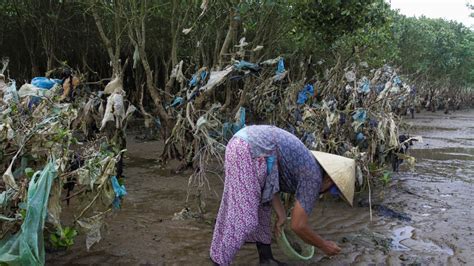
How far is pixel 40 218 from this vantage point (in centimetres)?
280

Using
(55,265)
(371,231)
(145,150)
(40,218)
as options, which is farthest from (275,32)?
(40,218)

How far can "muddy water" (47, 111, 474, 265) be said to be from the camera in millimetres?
4179

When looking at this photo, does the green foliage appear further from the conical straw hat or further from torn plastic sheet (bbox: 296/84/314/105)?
torn plastic sheet (bbox: 296/84/314/105)

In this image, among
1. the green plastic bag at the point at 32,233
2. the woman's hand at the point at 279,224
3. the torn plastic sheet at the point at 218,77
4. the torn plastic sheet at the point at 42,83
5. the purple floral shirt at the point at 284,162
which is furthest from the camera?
the torn plastic sheet at the point at 218,77

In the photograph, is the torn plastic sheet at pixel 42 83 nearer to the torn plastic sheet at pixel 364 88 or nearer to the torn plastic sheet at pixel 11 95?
the torn plastic sheet at pixel 11 95

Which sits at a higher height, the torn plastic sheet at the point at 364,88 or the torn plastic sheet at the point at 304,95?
the torn plastic sheet at the point at 364,88

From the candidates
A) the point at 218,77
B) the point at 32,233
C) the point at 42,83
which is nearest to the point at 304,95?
the point at 218,77

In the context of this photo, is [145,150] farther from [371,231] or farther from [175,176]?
[371,231]

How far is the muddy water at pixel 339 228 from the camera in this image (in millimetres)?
4179

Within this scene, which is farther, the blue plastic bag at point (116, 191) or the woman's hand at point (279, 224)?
the woman's hand at point (279, 224)

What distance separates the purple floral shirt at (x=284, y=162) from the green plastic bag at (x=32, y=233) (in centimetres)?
130

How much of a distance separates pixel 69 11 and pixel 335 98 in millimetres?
8624

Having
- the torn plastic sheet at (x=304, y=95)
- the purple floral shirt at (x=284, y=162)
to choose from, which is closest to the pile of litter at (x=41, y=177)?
the purple floral shirt at (x=284, y=162)

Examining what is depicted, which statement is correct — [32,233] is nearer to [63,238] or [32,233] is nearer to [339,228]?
[63,238]
